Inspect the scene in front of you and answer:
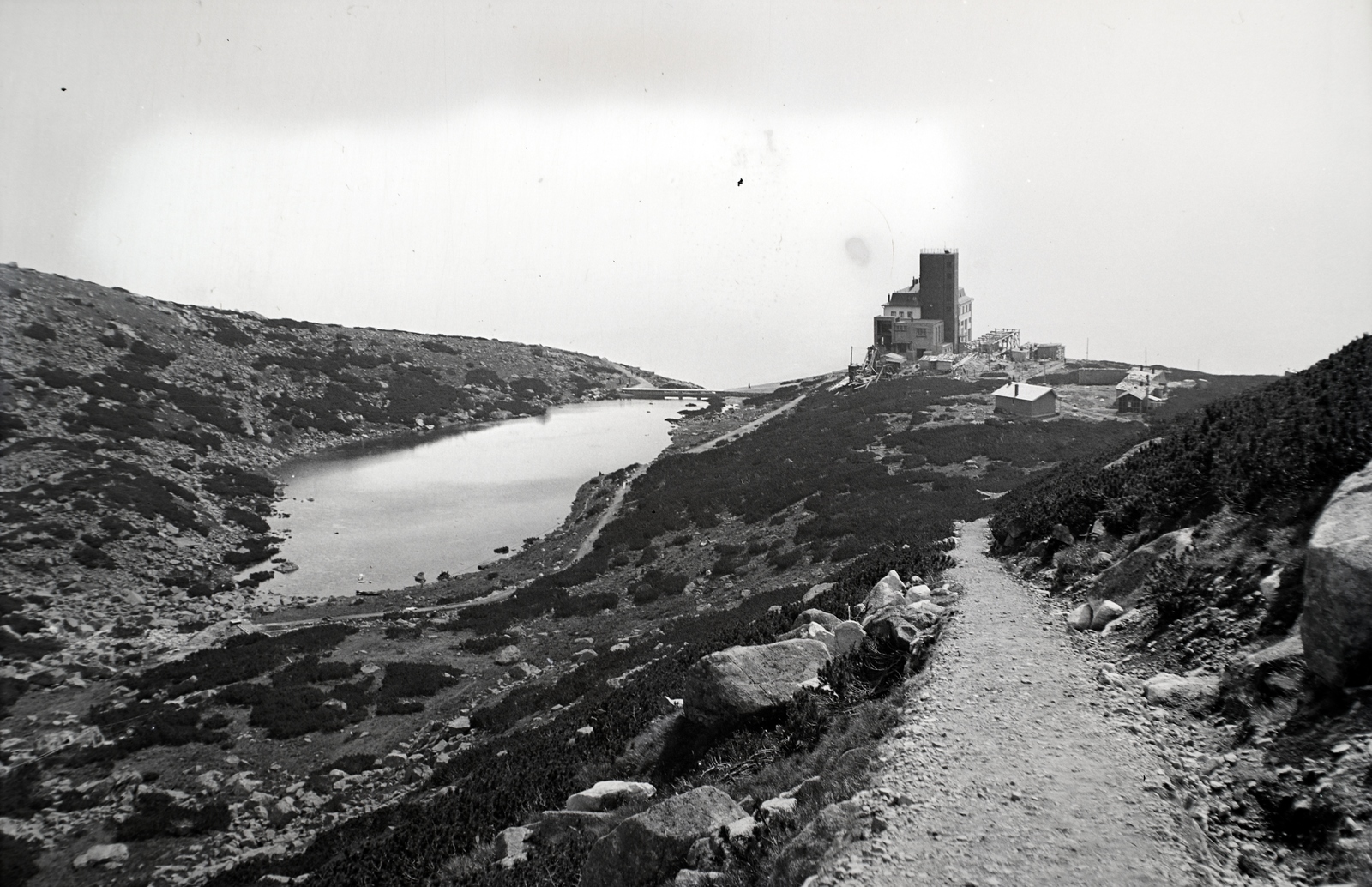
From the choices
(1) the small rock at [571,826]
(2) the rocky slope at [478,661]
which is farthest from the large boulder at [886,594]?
(1) the small rock at [571,826]

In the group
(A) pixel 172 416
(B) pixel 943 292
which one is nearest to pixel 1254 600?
(A) pixel 172 416

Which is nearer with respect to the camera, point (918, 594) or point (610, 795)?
point (610, 795)

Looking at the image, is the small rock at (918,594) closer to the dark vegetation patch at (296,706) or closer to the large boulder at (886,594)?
the large boulder at (886,594)

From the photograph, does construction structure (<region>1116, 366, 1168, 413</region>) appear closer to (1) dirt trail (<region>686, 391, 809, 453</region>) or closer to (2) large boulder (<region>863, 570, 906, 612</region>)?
(1) dirt trail (<region>686, 391, 809, 453</region>)

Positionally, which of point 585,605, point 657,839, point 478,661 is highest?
point 657,839

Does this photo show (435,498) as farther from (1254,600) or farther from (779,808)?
(1254,600)

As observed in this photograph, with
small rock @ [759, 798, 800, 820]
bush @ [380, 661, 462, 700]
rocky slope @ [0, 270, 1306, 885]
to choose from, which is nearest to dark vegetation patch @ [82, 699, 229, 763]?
rocky slope @ [0, 270, 1306, 885]
